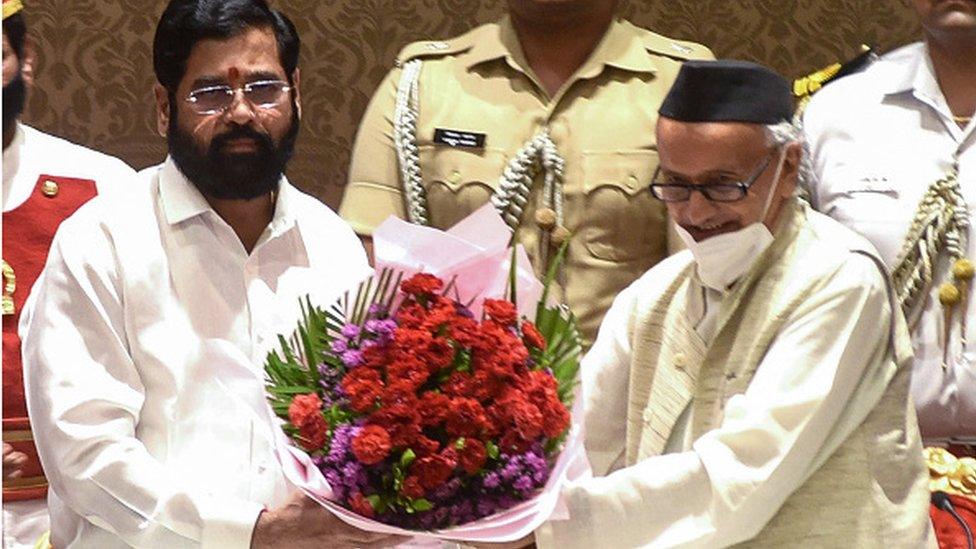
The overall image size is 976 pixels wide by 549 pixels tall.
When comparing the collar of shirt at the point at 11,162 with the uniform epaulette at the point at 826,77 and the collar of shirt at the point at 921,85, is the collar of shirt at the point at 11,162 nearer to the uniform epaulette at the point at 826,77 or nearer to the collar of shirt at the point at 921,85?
the uniform epaulette at the point at 826,77

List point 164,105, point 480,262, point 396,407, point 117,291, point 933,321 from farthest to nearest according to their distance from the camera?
point 933,321
point 164,105
point 117,291
point 480,262
point 396,407

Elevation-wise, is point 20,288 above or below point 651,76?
below

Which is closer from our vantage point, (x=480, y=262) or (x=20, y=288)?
(x=480, y=262)

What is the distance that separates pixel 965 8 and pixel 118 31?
213cm

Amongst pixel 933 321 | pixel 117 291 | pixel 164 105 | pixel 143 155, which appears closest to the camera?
pixel 117 291

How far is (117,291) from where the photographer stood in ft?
8.49

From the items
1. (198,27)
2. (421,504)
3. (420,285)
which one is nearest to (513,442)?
(421,504)

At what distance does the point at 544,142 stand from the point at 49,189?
36.4 inches

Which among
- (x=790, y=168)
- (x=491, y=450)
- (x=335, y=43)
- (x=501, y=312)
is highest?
(x=790, y=168)

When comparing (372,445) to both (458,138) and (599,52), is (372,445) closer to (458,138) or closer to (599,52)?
(458,138)

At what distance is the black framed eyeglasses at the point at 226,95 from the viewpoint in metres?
2.70

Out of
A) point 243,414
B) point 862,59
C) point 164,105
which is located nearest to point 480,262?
point 243,414

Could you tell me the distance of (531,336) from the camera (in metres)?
2.29

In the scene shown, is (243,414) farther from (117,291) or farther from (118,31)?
(118,31)
